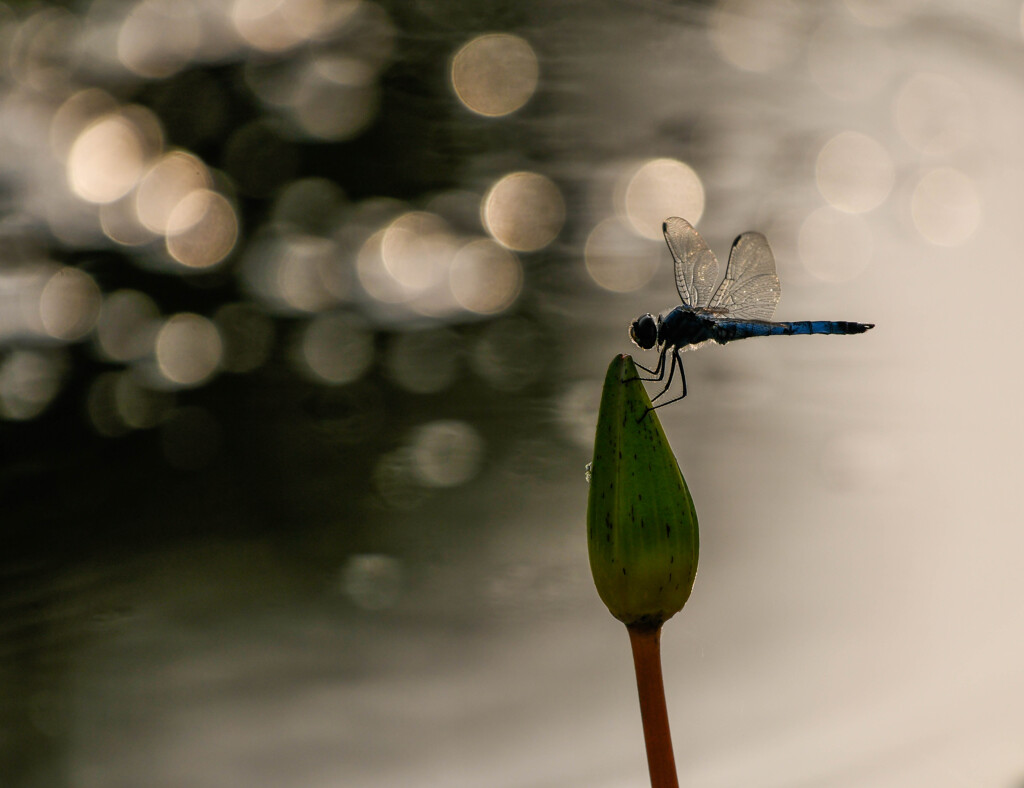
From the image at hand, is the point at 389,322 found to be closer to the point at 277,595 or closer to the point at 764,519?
the point at 277,595

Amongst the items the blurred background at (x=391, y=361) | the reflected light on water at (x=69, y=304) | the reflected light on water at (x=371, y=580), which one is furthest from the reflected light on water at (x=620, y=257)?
the reflected light on water at (x=69, y=304)

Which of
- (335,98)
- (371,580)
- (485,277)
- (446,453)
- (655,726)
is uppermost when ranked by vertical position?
(335,98)

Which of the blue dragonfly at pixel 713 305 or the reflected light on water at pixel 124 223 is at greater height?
the reflected light on water at pixel 124 223

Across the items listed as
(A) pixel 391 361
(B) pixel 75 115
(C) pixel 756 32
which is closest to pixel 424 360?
(A) pixel 391 361

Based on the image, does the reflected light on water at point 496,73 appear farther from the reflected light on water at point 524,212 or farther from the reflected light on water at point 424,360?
the reflected light on water at point 424,360

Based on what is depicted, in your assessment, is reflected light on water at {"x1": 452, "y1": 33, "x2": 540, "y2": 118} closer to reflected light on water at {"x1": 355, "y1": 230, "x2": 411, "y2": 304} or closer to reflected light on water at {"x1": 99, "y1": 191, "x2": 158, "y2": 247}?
reflected light on water at {"x1": 355, "y1": 230, "x2": 411, "y2": 304}

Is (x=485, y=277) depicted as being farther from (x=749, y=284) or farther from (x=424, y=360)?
(x=749, y=284)
